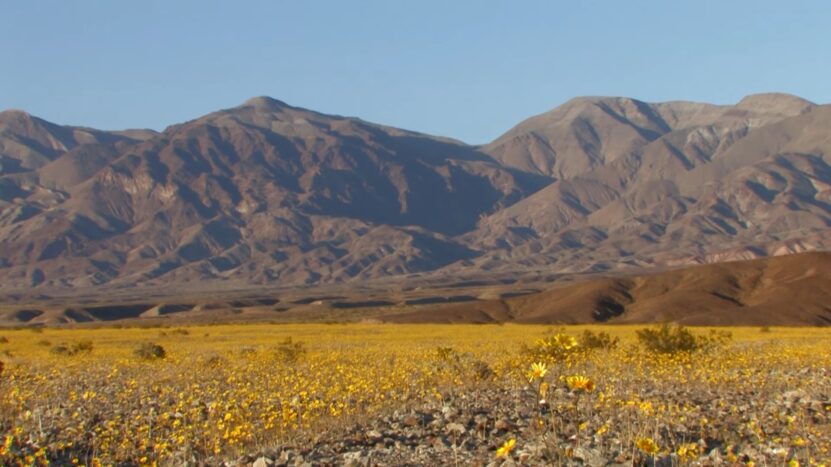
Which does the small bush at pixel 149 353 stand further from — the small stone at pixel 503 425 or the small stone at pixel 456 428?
the small stone at pixel 456 428

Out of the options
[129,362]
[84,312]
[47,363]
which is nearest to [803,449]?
[129,362]

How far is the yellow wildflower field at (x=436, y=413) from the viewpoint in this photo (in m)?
12.4

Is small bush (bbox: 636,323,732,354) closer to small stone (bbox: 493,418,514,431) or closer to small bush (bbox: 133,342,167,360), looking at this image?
small stone (bbox: 493,418,514,431)

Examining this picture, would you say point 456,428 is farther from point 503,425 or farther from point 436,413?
point 436,413

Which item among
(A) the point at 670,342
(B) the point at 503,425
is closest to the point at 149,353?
(A) the point at 670,342

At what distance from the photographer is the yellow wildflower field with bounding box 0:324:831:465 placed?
40.6ft

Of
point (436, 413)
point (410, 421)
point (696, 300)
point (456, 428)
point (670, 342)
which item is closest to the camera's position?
point (456, 428)

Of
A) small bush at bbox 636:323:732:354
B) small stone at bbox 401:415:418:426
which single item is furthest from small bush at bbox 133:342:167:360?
small stone at bbox 401:415:418:426

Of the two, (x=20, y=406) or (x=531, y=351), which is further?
(x=531, y=351)

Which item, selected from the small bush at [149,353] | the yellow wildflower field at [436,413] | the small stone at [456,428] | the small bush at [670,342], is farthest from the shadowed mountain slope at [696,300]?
the small stone at [456,428]

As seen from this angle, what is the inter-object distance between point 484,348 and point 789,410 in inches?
762

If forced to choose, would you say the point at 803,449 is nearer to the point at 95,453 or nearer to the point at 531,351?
the point at 95,453

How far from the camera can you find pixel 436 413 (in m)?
15.8

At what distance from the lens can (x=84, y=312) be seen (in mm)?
132375
